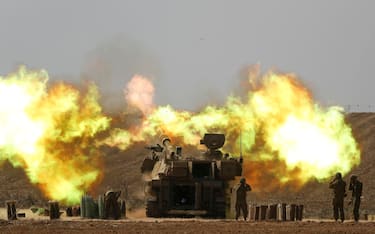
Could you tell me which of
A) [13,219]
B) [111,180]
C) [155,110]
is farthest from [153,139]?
[111,180]

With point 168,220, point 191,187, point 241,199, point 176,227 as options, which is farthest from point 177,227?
point 191,187

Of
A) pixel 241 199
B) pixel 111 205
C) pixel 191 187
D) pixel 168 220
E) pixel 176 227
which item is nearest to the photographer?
pixel 176 227

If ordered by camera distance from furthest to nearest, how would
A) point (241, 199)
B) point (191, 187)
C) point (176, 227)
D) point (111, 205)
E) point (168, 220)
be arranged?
point (191, 187) < point (111, 205) < point (241, 199) < point (168, 220) < point (176, 227)

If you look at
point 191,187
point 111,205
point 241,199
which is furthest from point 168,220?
point 191,187

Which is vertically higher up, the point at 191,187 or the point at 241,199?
the point at 191,187

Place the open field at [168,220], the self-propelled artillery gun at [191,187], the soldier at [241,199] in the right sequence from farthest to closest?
the self-propelled artillery gun at [191,187] → the soldier at [241,199] → the open field at [168,220]

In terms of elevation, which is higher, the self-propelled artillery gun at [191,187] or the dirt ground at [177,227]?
the self-propelled artillery gun at [191,187]

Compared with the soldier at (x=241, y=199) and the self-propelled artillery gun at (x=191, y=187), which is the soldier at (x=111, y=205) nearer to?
the self-propelled artillery gun at (x=191, y=187)

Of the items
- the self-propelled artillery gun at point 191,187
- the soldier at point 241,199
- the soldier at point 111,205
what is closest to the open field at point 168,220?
the soldier at point 111,205

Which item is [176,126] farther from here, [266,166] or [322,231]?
[322,231]

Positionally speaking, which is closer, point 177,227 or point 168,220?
point 177,227

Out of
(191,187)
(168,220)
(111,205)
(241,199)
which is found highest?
(191,187)

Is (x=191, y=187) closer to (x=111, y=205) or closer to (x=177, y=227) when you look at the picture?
(x=111, y=205)

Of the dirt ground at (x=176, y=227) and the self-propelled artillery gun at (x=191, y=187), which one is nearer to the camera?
the dirt ground at (x=176, y=227)
